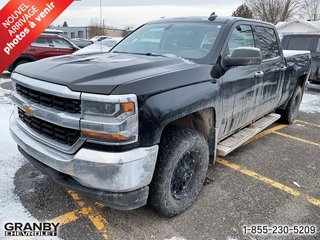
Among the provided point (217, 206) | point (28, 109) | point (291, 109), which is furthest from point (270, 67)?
point (28, 109)

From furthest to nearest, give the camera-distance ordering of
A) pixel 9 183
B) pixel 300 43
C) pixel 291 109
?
pixel 300 43, pixel 291 109, pixel 9 183

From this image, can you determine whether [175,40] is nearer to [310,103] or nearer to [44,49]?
[310,103]

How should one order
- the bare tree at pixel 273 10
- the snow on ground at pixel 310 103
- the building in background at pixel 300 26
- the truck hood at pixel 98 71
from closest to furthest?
the truck hood at pixel 98 71 → the snow on ground at pixel 310 103 → the building in background at pixel 300 26 → the bare tree at pixel 273 10

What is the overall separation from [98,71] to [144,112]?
0.57 metres

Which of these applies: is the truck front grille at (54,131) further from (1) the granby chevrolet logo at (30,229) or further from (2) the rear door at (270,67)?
(2) the rear door at (270,67)

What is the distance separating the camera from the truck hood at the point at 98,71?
90.5 inches

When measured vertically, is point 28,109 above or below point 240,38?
below

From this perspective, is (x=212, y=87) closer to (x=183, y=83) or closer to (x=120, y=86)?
(x=183, y=83)

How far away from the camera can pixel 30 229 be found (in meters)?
2.67

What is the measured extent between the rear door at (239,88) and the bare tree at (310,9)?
52116 mm

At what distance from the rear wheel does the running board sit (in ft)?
1.92

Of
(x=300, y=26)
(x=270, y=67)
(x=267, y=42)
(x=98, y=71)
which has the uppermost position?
(x=267, y=42)

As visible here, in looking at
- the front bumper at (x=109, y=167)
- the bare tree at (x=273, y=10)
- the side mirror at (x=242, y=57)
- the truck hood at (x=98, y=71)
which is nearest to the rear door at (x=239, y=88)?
the side mirror at (x=242, y=57)

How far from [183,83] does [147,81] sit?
1.45 feet
